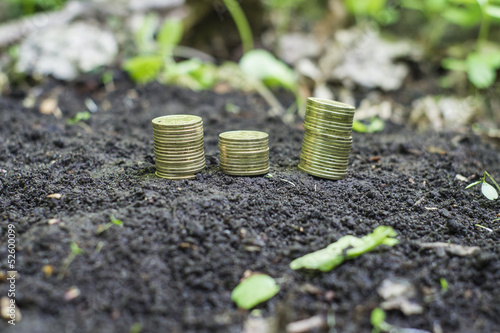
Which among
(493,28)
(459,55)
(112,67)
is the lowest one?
(112,67)

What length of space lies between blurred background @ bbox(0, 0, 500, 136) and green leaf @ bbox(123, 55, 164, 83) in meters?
0.02

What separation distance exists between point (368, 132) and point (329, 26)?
3190 mm

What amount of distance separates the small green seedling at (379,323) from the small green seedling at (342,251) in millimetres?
327

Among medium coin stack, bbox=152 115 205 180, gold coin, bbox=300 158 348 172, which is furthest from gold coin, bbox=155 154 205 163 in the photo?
gold coin, bbox=300 158 348 172

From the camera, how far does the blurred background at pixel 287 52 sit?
495 cm

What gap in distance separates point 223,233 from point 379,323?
2.95 feet

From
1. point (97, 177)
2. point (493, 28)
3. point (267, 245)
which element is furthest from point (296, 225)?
point (493, 28)

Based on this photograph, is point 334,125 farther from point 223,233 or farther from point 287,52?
point 287,52

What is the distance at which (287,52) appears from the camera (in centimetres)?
652

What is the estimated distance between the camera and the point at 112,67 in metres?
5.48

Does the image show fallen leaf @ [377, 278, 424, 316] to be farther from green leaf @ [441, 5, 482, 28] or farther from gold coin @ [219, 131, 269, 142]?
green leaf @ [441, 5, 482, 28]

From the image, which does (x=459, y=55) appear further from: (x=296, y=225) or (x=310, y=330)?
(x=310, y=330)

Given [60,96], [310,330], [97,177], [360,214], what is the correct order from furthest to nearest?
1. [60,96]
2. [97,177]
3. [360,214]
4. [310,330]

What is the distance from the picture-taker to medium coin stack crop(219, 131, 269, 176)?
2641mm
